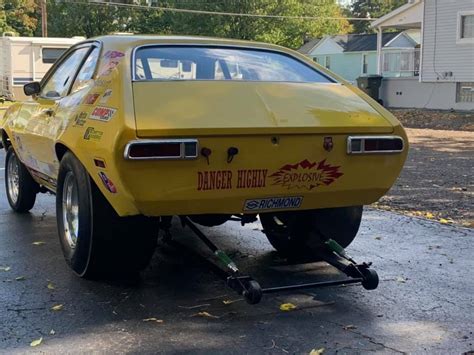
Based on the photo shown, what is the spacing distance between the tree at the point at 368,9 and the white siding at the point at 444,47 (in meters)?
49.1

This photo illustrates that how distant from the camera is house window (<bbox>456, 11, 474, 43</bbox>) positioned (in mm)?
24641

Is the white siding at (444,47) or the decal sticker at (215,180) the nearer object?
the decal sticker at (215,180)

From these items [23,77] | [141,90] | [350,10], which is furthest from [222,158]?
[350,10]

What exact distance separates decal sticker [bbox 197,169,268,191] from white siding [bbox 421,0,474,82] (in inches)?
859

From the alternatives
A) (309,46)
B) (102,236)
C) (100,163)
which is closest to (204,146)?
(100,163)

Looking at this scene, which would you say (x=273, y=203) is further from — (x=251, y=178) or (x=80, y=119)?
(x=80, y=119)

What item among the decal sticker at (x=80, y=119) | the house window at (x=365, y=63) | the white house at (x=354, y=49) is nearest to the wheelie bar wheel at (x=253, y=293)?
the decal sticker at (x=80, y=119)

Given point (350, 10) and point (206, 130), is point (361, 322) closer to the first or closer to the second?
point (206, 130)

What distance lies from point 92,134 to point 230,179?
972 mm

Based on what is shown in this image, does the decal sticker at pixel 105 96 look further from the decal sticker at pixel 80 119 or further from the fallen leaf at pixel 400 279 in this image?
the fallen leaf at pixel 400 279

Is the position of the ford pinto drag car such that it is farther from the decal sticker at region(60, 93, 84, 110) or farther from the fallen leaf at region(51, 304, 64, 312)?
the fallen leaf at region(51, 304, 64, 312)

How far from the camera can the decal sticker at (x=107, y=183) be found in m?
4.16

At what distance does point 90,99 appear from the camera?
4684 millimetres

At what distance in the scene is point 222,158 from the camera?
411cm
